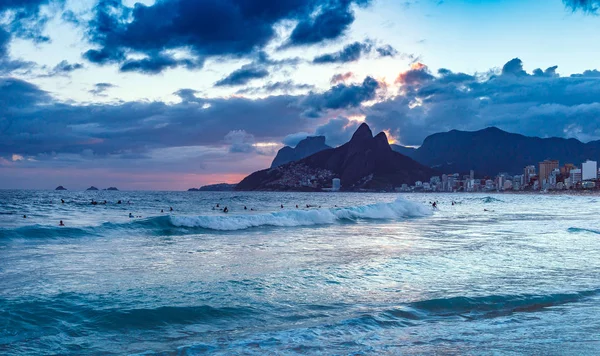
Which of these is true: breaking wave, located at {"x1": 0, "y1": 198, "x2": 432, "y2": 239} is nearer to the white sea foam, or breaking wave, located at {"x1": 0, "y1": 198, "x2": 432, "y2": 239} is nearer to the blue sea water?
the white sea foam

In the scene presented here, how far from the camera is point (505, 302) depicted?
10195 mm

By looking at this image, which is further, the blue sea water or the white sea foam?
the white sea foam

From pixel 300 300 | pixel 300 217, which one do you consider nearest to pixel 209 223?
pixel 300 217

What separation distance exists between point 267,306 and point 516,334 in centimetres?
511

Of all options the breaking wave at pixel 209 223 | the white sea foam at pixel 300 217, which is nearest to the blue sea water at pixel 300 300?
the breaking wave at pixel 209 223

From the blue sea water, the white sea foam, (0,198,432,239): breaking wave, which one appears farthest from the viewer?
the white sea foam

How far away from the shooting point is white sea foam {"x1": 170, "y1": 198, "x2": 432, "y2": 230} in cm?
3303

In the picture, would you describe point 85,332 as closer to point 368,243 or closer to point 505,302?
point 505,302

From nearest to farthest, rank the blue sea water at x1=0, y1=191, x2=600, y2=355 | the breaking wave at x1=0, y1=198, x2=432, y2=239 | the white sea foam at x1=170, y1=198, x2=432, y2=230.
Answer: the blue sea water at x1=0, y1=191, x2=600, y2=355 < the breaking wave at x1=0, y1=198, x2=432, y2=239 < the white sea foam at x1=170, y1=198, x2=432, y2=230

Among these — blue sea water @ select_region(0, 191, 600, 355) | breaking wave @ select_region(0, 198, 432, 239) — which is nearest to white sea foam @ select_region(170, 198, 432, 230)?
breaking wave @ select_region(0, 198, 432, 239)

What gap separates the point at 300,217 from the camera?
39406 mm

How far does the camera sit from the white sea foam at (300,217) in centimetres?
3303

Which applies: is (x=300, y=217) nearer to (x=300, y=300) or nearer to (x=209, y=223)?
(x=209, y=223)

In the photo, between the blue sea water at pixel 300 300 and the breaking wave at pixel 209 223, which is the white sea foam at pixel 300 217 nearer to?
the breaking wave at pixel 209 223
